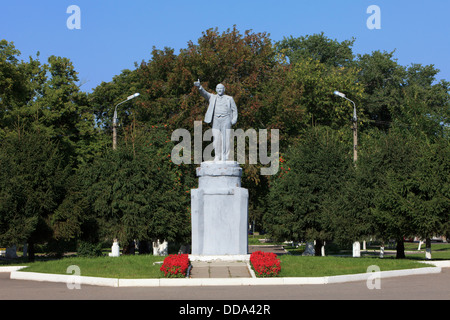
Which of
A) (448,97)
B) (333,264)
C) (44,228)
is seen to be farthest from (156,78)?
(448,97)

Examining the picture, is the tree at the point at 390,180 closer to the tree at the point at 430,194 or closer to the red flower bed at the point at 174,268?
the tree at the point at 430,194

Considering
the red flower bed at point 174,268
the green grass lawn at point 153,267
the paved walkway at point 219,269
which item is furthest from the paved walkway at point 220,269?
the green grass lawn at point 153,267

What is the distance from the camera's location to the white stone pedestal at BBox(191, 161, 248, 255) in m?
25.5

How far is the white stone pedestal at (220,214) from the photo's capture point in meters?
25.5

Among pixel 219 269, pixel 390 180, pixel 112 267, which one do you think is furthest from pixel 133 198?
pixel 390 180

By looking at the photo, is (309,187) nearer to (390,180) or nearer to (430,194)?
(390,180)

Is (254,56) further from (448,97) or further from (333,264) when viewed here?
(448,97)

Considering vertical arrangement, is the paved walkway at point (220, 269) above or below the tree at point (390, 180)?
below

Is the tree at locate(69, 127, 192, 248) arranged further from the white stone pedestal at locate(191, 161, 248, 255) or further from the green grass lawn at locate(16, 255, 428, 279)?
the white stone pedestal at locate(191, 161, 248, 255)

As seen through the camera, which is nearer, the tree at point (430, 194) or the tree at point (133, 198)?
the tree at point (430, 194)

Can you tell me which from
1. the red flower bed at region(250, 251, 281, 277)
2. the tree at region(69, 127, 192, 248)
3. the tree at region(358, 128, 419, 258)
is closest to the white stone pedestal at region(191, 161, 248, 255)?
the red flower bed at region(250, 251, 281, 277)

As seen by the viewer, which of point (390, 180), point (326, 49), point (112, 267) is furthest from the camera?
point (326, 49)

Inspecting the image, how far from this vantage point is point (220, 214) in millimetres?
25516

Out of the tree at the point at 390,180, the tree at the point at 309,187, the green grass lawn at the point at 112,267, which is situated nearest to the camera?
the green grass lawn at the point at 112,267
